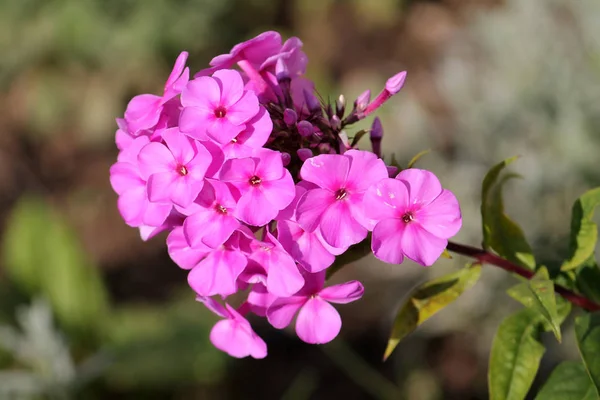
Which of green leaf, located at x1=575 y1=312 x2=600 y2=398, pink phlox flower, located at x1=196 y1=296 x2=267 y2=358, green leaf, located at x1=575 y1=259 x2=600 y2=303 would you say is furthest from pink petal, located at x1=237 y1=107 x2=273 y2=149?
green leaf, located at x1=575 y1=259 x2=600 y2=303

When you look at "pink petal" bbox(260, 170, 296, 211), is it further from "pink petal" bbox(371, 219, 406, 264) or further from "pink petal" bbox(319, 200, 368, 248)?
"pink petal" bbox(371, 219, 406, 264)

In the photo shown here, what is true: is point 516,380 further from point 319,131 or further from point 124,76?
point 124,76

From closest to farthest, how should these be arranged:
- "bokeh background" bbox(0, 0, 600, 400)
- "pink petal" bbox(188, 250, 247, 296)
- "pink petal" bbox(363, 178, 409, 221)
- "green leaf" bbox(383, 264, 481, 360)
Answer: "pink petal" bbox(363, 178, 409, 221), "pink petal" bbox(188, 250, 247, 296), "green leaf" bbox(383, 264, 481, 360), "bokeh background" bbox(0, 0, 600, 400)

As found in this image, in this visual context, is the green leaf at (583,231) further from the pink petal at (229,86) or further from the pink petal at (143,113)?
the pink petal at (143,113)

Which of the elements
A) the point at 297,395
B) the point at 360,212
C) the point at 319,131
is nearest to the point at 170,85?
the point at 319,131

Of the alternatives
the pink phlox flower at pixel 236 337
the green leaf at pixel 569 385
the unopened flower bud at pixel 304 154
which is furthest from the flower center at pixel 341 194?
the green leaf at pixel 569 385

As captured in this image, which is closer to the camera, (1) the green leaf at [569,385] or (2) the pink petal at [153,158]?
(2) the pink petal at [153,158]
